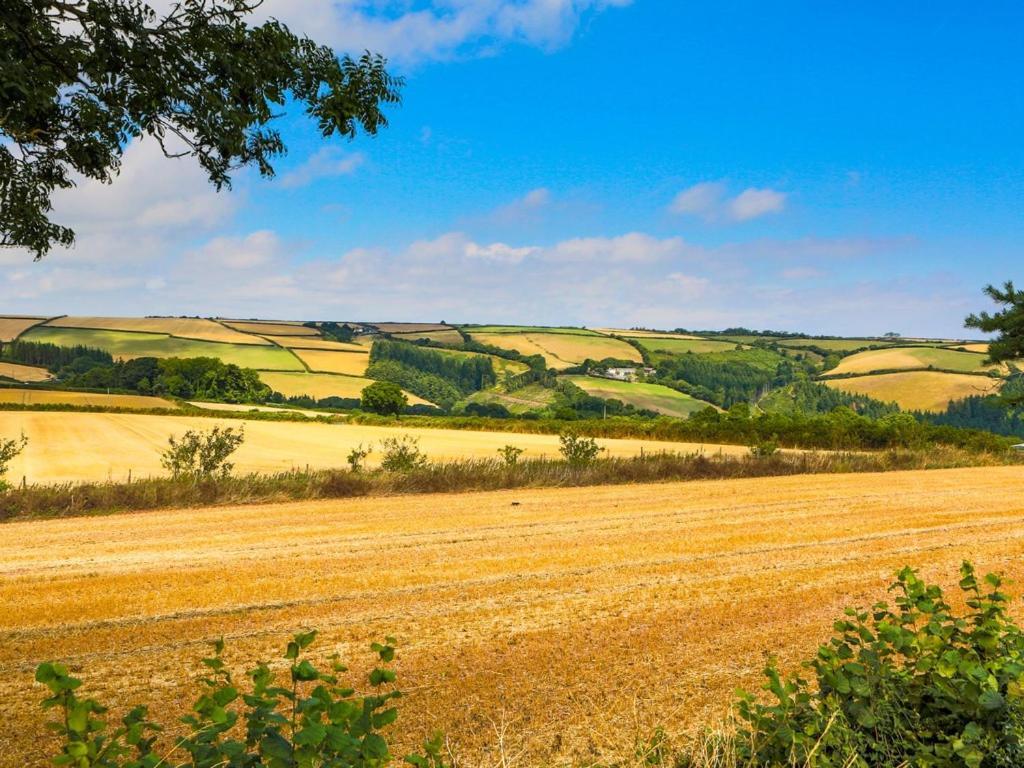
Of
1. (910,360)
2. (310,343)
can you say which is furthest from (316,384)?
(910,360)

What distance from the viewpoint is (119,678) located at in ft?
24.8

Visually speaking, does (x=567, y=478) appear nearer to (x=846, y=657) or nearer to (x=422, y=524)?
(x=422, y=524)

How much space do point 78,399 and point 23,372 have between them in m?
23.2

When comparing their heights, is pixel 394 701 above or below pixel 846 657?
below

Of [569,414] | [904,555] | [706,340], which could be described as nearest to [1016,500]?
[904,555]

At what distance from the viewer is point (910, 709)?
4.54 m

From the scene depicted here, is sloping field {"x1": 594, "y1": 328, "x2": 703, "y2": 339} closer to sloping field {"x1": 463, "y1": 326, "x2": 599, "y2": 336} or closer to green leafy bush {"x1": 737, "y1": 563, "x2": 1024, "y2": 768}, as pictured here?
sloping field {"x1": 463, "y1": 326, "x2": 599, "y2": 336}

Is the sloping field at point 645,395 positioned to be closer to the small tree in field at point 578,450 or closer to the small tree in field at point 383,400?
the small tree in field at point 383,400

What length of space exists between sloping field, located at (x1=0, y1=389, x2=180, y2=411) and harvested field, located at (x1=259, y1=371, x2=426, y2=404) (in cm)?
2015

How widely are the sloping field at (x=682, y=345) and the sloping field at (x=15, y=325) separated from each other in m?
102

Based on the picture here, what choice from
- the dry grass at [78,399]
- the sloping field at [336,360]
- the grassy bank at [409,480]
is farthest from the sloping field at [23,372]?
the grassy bank at [409,480]

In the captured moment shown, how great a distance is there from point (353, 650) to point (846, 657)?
5332 millimetres

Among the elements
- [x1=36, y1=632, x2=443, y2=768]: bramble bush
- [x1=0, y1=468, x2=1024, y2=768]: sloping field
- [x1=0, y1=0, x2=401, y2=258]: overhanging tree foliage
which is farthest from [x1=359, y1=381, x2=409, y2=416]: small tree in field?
[x1=36, y1=632, x2=443, y2=768]: bramble bush

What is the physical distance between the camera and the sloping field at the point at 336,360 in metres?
112
